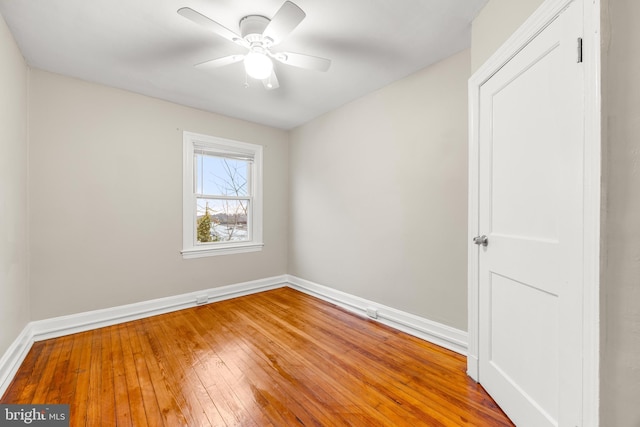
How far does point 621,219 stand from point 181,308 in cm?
364

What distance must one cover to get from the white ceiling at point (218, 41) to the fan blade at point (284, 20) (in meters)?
0.18

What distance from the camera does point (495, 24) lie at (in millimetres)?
1592

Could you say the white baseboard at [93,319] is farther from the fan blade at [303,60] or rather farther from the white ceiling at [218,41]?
the fan blade at [303,60]

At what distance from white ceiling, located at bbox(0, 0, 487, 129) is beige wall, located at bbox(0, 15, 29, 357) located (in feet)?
0.83

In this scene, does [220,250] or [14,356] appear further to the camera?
[220,250]

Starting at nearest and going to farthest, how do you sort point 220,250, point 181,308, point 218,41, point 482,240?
1. point 482,240
2. point 218,41
3. point 181,308
4. point 220,250

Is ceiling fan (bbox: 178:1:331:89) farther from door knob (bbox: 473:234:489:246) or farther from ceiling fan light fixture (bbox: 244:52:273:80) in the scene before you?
door knob (bbox: 473:234:489:246)

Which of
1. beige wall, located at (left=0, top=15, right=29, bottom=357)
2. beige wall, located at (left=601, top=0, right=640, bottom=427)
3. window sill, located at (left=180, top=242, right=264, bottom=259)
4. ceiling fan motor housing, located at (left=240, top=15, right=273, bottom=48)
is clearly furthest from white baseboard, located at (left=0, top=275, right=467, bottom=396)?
ceiling fan motor housing, located at (left=240, top=15, right=273, bottom=48)

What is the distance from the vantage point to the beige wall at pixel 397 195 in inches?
86.4

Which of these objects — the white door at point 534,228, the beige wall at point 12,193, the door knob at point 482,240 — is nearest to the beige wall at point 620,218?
the white door at point 534,228

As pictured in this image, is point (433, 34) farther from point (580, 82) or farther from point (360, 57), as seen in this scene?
point (580, 82)

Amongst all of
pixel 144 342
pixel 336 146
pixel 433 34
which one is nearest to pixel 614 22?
pixel 433 34

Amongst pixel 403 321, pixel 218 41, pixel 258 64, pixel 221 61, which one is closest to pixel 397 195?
pixel 403 321

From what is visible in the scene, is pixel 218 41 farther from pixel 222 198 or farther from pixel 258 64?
pixel 222 198
